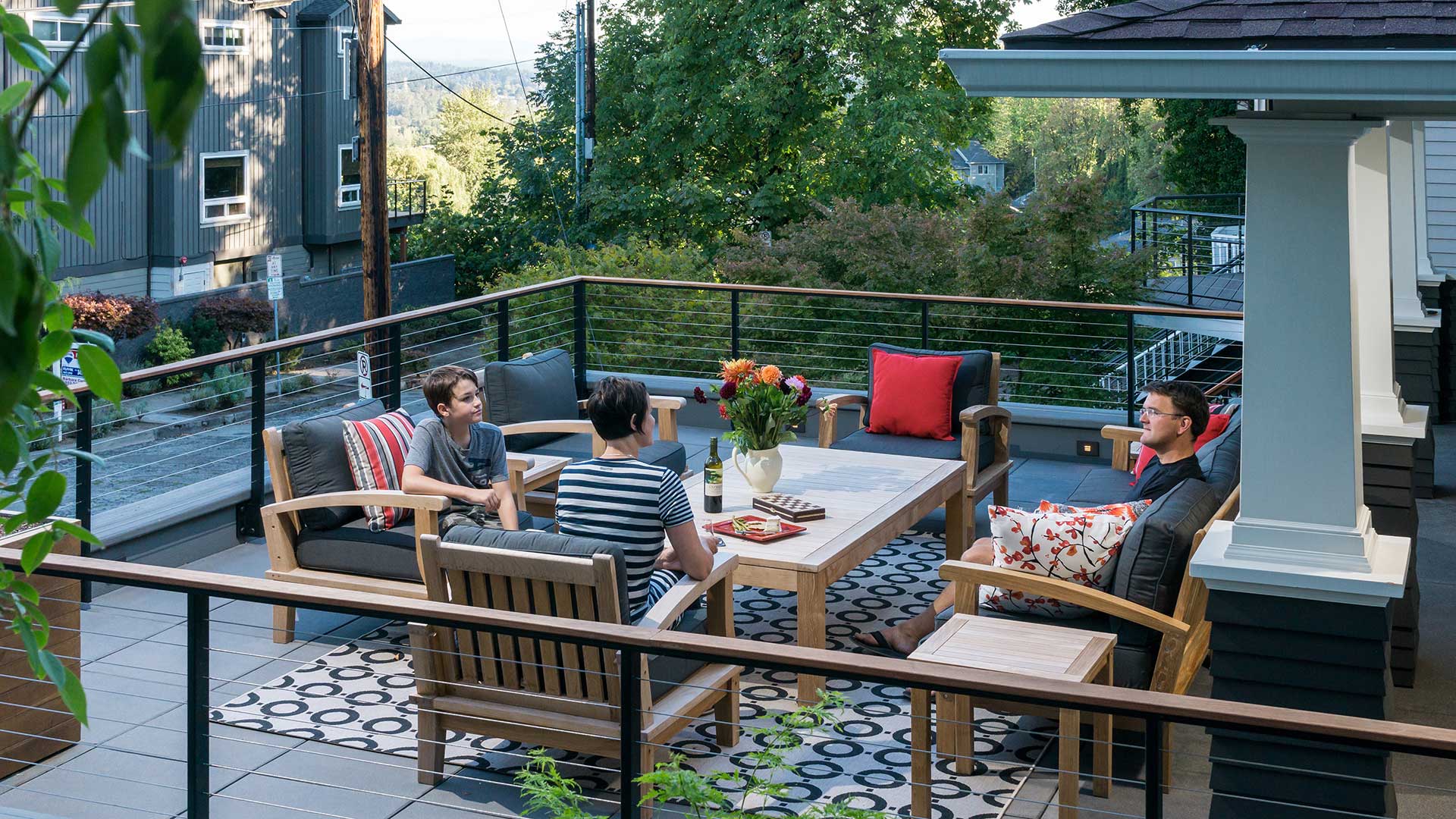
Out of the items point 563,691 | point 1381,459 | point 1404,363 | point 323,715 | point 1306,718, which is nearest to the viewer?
point 1306,718

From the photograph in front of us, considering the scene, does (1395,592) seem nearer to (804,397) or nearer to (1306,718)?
(1306,718)

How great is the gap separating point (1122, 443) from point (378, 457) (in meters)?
3.48

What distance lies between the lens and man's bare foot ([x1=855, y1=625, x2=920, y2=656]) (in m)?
5.25

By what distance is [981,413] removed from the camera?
6.89 meters

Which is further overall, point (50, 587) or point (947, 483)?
point (947, 483)

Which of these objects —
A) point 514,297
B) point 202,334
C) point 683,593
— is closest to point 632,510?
point 683,593

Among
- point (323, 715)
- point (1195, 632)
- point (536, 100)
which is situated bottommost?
point (323, 715)

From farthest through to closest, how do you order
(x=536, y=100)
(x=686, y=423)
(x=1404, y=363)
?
(x=536, y=100), (x=686, y=423), (x=1404, y=363)

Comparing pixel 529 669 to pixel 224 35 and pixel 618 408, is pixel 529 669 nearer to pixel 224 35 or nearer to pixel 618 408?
pixel 618 408

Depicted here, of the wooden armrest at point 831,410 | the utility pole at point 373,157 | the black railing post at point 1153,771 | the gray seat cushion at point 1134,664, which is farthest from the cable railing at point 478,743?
the utility pole at point 373,157

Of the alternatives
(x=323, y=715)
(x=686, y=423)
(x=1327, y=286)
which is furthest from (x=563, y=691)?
(x=686, y=423)

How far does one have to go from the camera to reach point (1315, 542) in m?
3.43

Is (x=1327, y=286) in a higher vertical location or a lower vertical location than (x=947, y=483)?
higher

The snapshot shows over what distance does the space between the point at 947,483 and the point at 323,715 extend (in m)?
2.82
